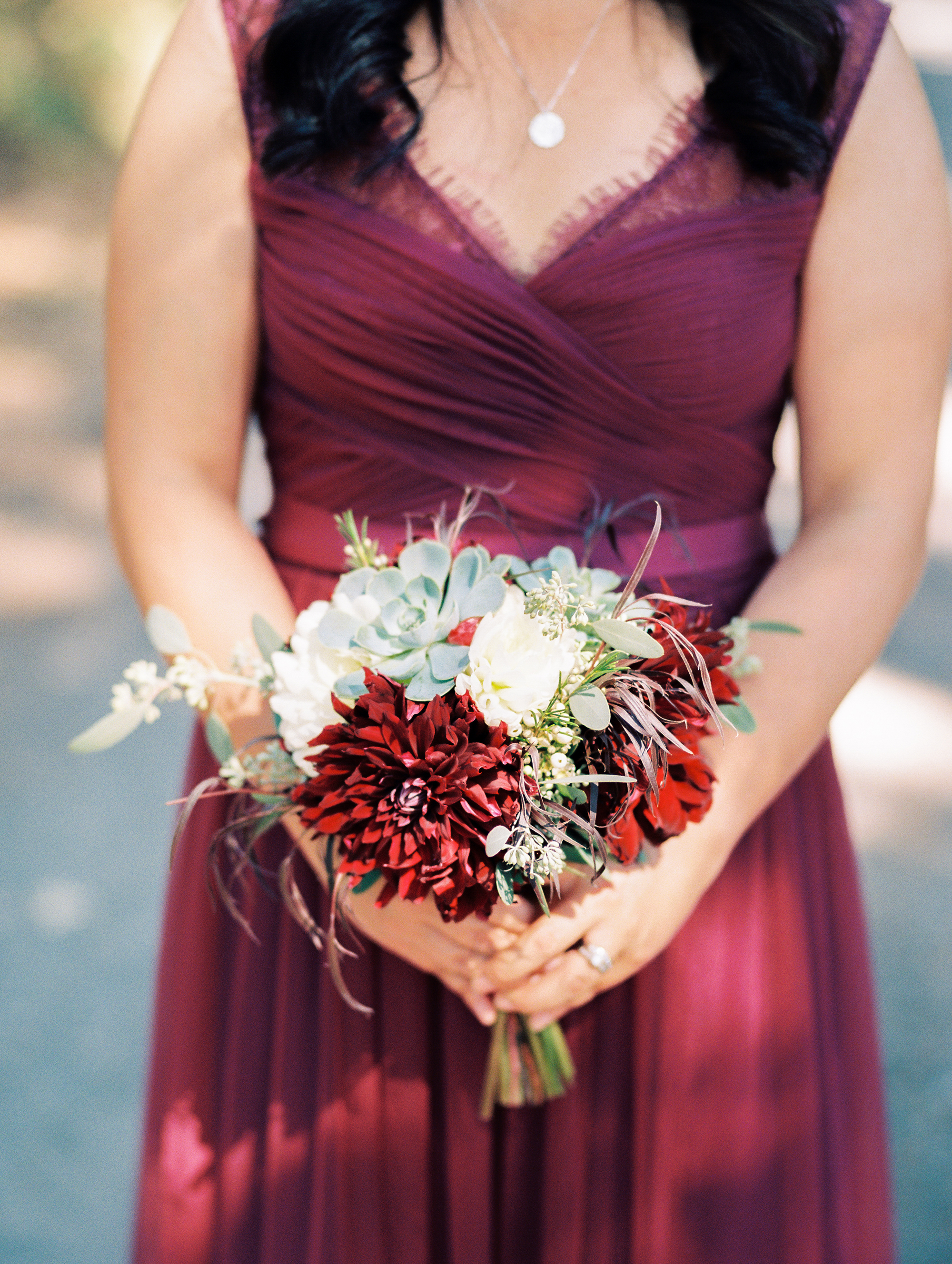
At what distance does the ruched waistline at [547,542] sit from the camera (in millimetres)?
1455

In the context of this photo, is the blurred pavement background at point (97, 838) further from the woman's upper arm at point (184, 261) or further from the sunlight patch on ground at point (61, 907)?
the woman's upper arm at point (184, 261)

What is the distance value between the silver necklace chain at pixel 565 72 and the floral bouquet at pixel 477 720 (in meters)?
0.58

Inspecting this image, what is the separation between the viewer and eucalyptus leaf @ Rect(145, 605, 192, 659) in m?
1.16

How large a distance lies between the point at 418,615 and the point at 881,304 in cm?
72

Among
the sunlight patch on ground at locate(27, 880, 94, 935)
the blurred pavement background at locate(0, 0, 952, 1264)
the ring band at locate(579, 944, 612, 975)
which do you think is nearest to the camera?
the ring band at locate(579, 944, 612, 975)

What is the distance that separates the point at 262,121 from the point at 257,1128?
46.9 inches

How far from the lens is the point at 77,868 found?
324 cm

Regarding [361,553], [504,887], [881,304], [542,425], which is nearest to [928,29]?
[881,304]

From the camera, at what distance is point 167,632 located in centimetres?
117

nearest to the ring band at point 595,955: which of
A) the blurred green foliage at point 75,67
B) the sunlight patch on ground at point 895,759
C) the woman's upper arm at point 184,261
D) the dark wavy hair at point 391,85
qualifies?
the woman's upper arm at point 184,261

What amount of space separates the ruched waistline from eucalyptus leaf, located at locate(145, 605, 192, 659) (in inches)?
12.7

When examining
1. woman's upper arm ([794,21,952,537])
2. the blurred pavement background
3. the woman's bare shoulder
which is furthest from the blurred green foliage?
woman's upper arm ([794,21,952,537])

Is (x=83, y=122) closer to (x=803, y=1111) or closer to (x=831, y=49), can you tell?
(x=831, y=49)

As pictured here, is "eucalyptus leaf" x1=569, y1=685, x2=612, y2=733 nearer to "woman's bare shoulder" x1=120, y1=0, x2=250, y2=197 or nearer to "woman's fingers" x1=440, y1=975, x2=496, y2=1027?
"woman's fingers" x1=440, y1=975, x2=496, y2=1027
